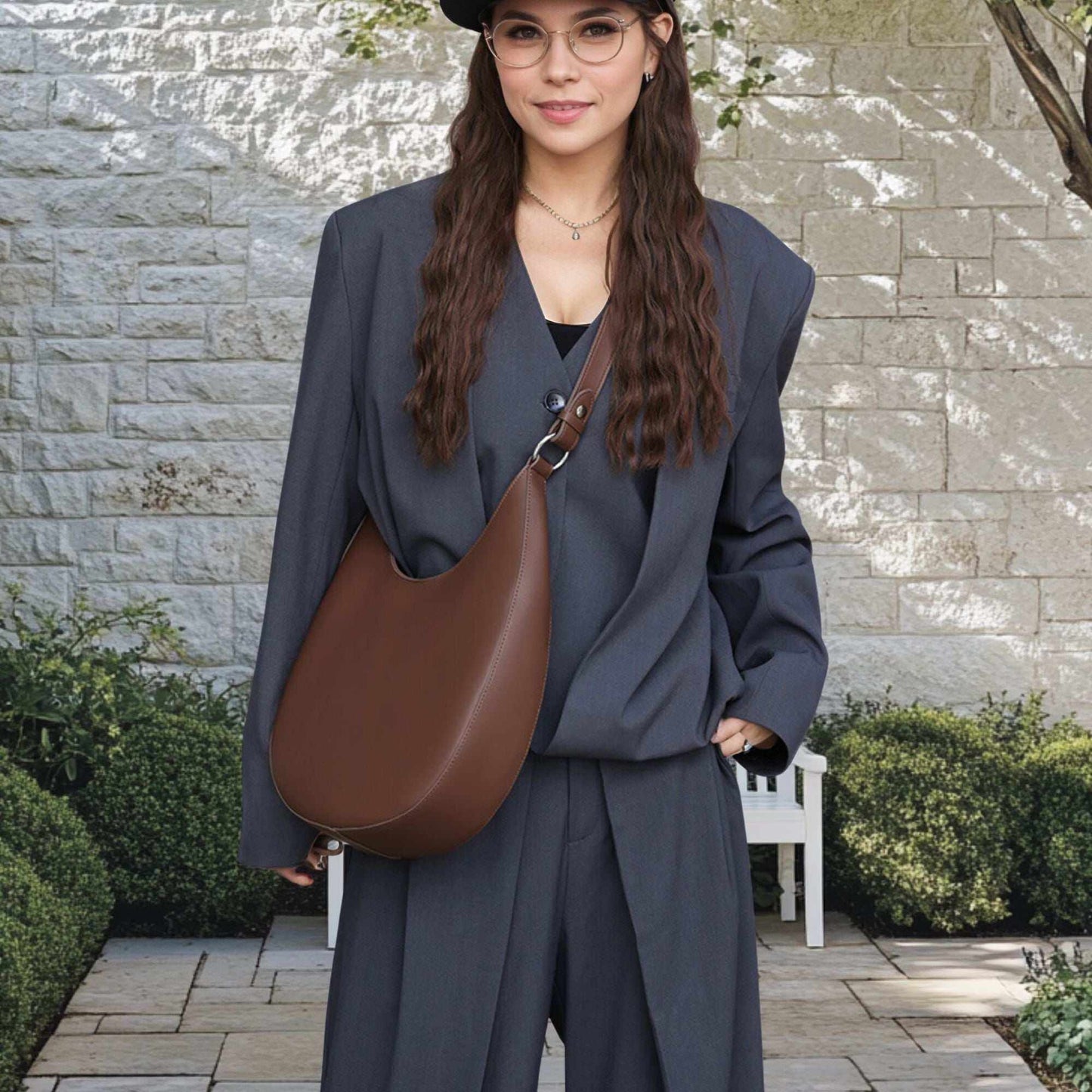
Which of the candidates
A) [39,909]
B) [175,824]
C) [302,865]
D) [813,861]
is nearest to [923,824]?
[813,861]

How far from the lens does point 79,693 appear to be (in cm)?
478

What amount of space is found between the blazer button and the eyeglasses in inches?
13.9

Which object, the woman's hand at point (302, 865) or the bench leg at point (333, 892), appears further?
the bench leg at point (333, 892)

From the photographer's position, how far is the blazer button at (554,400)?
66.6 inches

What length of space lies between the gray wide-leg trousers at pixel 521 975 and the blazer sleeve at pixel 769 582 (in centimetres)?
24

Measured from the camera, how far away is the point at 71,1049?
365cm

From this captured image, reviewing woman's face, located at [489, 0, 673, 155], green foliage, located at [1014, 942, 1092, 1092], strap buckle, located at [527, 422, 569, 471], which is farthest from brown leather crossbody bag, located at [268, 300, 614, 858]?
green foliage, located at [1014, 942, 1092, 1092]

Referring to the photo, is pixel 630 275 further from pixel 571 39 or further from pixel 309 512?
pixel 309 512

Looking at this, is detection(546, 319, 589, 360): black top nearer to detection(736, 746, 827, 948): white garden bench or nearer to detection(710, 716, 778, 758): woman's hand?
detection(710, 716, 778, 758): woman's hand

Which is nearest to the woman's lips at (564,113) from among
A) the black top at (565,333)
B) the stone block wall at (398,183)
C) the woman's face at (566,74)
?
the woman's face at (566,74)

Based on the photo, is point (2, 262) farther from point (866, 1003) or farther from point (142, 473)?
point (866, 1003)

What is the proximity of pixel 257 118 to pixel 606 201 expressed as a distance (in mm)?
3862

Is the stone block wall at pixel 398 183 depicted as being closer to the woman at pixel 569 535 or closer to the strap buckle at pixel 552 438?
the woman at pixel 569 535

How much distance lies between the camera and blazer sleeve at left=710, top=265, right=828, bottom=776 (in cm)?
180
